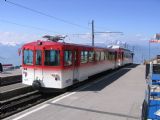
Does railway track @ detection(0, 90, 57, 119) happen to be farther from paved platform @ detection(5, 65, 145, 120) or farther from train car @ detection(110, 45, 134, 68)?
train car @ detection(110, 45, 134, 68)

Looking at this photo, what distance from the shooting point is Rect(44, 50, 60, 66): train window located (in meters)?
14.9

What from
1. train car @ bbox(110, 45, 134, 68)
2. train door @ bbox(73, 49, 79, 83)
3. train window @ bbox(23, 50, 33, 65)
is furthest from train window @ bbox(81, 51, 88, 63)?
train car @ bbox(110, 45, 134, 68)

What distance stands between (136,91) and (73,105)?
515 centimetres

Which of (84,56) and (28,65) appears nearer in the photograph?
(28,65)

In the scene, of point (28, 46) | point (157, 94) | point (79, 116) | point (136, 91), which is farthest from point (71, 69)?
point (157, 94)

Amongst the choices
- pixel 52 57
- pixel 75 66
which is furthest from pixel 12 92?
pixel 75 66

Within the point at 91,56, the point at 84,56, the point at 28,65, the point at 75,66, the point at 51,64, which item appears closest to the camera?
the point at 51,64

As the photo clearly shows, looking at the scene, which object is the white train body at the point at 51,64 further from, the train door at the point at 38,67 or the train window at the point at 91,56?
the train window at the point at 91,56

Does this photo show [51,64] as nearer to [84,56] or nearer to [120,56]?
[84,56]

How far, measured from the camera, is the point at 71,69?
15898 mm

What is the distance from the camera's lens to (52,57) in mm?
15047

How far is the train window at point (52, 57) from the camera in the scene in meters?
14.9

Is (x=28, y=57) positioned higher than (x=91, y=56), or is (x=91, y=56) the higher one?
(x=28, y=57)

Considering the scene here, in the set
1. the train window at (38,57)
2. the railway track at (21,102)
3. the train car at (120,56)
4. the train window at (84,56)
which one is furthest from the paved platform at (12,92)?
the train car at (120,56)
